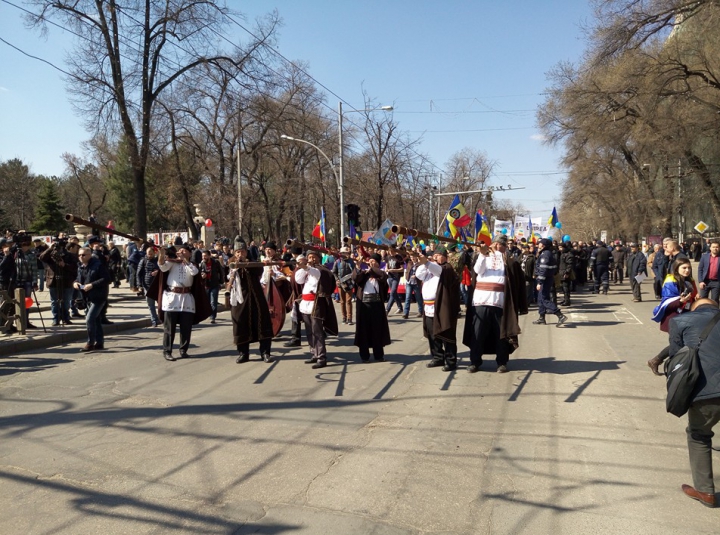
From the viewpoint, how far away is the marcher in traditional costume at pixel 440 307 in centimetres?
867

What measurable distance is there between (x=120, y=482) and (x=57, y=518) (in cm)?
63

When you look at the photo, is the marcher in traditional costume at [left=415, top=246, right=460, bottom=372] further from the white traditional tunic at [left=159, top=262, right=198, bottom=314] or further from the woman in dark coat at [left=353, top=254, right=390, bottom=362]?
the white traditional tunic at [left=159, top=262, right=198, bottom=314]

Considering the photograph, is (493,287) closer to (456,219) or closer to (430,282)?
(430,282)

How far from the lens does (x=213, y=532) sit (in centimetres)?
392

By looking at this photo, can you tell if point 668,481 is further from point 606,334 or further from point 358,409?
point 606,334

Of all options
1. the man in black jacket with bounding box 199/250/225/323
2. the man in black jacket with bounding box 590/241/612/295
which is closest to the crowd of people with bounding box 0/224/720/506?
the man in black jacket with bounding box 199/250/225/323

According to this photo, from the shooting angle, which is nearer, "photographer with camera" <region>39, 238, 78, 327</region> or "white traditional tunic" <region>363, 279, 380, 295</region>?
"white traditional tunic" <region>363, 279, 380, 295</region>

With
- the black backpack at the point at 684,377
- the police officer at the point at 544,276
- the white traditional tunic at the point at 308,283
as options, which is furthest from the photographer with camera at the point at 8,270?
the black backpack at the point at 684,377

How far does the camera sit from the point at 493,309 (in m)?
8.68

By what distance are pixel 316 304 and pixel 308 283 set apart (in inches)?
17.9

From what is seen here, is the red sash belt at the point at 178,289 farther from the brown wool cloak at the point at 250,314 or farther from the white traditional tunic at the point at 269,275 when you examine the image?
the white traditional tunic at the point at 269,275

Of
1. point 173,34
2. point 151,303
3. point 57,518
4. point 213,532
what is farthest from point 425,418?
point 173,34

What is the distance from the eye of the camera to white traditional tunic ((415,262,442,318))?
8898mm

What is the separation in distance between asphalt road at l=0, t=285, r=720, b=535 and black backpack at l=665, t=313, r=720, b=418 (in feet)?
2.31
